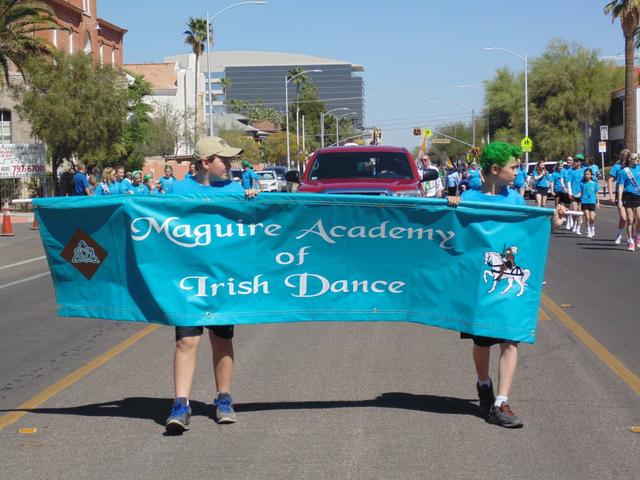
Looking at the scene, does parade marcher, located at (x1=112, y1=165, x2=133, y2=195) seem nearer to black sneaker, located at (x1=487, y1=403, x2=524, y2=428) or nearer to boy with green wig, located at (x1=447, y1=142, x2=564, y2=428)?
boy with green wig, located at (x1=447, y1=142, x2=564, y2=428)

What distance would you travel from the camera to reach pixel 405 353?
970cm

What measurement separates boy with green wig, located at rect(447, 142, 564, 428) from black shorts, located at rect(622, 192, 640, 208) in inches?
523

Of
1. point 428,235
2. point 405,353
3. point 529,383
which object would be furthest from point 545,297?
point 428,235

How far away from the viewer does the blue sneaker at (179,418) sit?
259 inches

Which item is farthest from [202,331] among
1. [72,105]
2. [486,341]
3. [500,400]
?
[72,105]

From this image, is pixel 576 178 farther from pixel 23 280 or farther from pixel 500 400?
pixel 500 400

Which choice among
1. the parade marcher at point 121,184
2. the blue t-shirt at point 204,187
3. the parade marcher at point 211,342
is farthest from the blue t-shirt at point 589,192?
the blue t-shirt at point 204,187

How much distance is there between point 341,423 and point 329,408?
0.44 metres

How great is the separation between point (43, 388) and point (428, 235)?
3.31m

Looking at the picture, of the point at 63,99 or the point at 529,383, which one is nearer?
the point at 529,383

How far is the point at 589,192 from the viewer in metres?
23.3

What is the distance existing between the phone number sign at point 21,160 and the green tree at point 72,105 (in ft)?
4.69

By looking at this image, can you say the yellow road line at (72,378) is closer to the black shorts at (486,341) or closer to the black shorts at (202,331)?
the black shorts at (202,331)

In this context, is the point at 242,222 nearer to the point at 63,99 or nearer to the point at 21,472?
the point at 21,472
